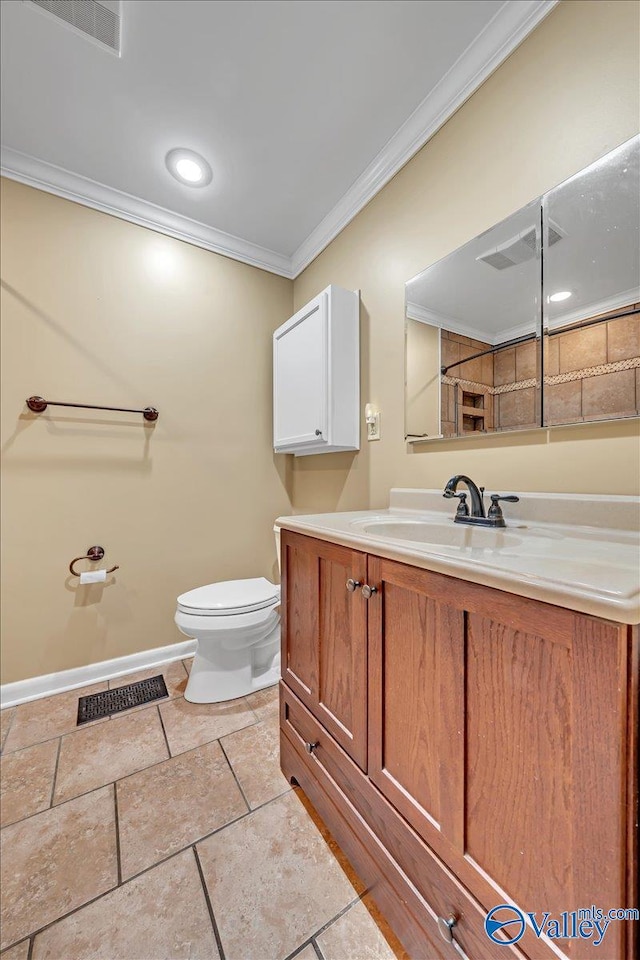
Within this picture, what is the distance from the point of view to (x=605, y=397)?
3.12ft

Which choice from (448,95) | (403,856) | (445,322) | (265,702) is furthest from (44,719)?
(448,95)

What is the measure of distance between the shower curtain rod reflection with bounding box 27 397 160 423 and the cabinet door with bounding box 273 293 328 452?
68cm

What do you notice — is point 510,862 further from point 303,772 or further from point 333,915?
point 303,772

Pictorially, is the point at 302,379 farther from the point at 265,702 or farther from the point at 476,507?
the point at 265,702

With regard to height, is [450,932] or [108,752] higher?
[450,932]

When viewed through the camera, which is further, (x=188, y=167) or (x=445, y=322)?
(x=188, y=167)

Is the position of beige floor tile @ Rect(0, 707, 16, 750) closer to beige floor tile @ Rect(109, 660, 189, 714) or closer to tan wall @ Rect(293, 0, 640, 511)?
beige floor tile @ Rect(109, 660, 189, 714)

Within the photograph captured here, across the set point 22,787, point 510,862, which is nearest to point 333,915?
point 510,862

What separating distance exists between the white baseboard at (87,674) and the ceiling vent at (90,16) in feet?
8.27

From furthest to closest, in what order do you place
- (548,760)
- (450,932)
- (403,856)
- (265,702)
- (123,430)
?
(123,430), (265,702), (403,856), (450,932), (548,760)

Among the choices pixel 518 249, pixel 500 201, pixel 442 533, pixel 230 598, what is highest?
pixel 500 201

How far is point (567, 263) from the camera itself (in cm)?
102

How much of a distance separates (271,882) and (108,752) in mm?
816

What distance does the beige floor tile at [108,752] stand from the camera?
125cm
